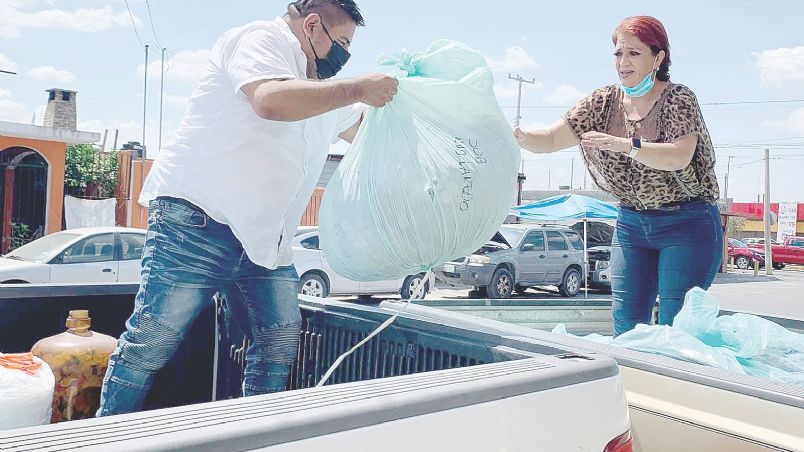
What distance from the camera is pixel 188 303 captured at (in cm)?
203

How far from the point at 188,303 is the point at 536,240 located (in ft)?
47.3

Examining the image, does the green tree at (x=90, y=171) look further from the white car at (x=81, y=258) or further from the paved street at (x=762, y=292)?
the paved street at (x=762, y=292)

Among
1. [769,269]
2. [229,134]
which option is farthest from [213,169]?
[769,269]

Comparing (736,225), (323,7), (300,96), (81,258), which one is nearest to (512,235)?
(81,258)

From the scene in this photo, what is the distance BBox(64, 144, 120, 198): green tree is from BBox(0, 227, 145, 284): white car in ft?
25.0

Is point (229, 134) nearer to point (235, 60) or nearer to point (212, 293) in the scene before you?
point (235, 60)

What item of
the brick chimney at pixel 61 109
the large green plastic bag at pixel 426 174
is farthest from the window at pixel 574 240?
the large green plastic bag at pixel 426 174

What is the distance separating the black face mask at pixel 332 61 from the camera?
228 cm

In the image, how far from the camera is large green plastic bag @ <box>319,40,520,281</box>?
194 centimetres

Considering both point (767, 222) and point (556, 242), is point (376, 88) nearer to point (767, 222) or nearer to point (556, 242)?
point (556, 242)

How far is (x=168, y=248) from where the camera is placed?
2.03m

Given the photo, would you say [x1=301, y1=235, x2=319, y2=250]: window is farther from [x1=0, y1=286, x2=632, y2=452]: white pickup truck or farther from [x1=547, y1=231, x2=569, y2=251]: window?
[x1=0, y1=286, x2=632, y2=452]: white pickup truck

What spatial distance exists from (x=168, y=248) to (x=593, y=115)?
6.73ft

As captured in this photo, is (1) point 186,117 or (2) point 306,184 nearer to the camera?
(1) point 186,117
